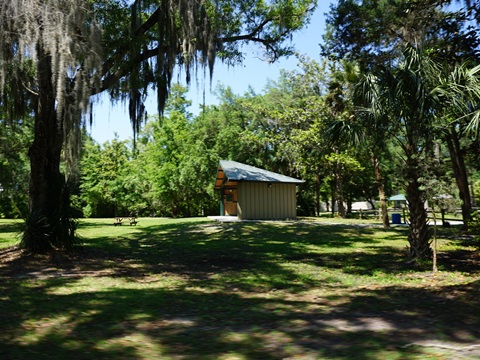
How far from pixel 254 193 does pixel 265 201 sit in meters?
1.03

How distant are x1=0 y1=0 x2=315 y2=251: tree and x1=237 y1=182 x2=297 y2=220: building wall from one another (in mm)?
11650

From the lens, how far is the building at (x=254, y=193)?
23.9 metres

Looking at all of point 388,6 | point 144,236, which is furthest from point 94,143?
point 388,6

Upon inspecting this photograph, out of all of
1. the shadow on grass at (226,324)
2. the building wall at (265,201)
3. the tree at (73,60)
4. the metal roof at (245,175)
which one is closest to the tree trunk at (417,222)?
the shadow on grass at (226,324)

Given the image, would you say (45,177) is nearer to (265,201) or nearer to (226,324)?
(226,324)

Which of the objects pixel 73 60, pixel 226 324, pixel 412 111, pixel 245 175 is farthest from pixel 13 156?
pixel 226 324

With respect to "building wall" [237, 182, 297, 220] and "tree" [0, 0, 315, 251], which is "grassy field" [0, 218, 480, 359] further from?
"building wall" [237, 182, 297, 220]

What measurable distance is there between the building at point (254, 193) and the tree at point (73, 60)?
11222 millimetres

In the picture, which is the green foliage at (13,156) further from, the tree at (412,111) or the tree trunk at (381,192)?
the tree trunk at (381,192)

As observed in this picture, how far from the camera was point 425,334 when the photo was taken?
4156 mm

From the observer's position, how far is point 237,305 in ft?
18.6

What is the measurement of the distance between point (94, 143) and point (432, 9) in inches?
1477

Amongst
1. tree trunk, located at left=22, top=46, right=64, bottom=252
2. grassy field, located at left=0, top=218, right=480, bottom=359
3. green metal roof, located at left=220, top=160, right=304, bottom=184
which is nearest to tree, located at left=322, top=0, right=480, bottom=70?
grassy field, located at left=0, top=218, right=480, bottom=359

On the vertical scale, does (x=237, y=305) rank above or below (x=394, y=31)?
below
